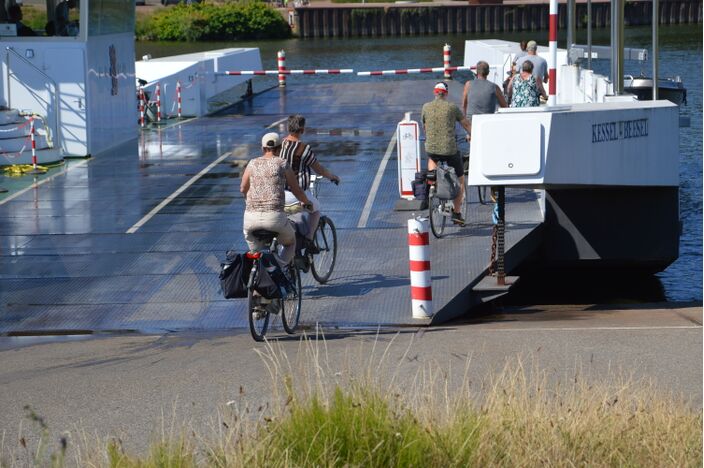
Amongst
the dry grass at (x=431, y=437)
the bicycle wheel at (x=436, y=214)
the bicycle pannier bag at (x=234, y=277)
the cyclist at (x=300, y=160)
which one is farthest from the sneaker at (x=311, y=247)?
the dry grass at (x=431, y=437)

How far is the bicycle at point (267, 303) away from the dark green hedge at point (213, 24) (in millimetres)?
63858

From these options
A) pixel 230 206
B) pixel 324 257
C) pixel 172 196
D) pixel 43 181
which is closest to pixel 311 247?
pixel 324 257

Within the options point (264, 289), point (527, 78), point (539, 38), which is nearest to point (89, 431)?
point (264, 289)

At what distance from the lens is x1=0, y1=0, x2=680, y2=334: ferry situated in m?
11.5

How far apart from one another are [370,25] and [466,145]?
5593cm

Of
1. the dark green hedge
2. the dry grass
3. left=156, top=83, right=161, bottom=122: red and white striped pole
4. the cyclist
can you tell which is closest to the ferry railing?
left=156, top=83, right=161, bottom=122: red and white striped pole

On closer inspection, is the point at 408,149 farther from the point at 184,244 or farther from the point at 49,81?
the point at 49,81

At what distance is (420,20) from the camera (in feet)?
248

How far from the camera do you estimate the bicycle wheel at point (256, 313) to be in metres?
9.80

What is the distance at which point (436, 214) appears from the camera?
1402 centimetres

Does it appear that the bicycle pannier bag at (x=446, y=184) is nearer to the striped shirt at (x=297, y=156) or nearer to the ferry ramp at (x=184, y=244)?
the ferry ramp at (x=184, y=244)

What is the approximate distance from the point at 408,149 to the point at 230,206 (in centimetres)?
269

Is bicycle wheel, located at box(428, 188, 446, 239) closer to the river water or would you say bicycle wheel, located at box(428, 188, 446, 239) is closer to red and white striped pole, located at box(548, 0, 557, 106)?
red and white striped pole, located at box(548, 0, 557, 106)

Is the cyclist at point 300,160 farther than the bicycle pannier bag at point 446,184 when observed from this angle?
No
